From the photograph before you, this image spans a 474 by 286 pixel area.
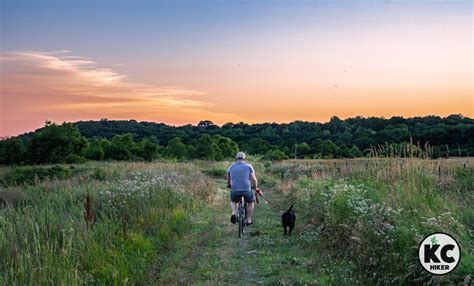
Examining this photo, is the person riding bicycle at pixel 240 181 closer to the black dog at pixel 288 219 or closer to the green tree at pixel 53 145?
the black dog at pixel 288 219

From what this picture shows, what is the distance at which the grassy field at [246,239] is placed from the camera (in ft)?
21.9

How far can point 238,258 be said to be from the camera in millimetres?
9445

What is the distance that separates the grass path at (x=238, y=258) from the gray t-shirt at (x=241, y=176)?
129 centimetres

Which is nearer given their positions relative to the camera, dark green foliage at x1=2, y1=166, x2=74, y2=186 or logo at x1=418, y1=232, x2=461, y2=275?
logo at x1=418, y1=232, x2=461, y2=275

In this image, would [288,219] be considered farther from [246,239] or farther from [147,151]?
[147,151]

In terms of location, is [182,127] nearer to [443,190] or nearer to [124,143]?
[124,143]

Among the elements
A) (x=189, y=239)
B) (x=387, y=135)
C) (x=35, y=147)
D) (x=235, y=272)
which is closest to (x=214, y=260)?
(x=235, y=272)

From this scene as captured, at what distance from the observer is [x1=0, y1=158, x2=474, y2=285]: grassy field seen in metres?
6.66

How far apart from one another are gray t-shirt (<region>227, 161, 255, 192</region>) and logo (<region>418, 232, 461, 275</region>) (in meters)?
6.87

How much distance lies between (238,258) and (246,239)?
84.2 inches

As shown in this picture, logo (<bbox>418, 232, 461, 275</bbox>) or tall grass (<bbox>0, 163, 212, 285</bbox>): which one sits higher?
logo (<bbox>418, 232, 461, 275</bbox>)

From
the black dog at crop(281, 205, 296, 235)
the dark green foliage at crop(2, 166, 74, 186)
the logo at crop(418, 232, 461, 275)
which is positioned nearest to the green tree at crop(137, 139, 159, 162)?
the dark green foliage at crop(2, 166, 74, 186)

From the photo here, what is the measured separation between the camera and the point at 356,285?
664cm

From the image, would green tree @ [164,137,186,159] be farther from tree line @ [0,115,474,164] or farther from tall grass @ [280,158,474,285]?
tall grass @ [280,158,474,285]
